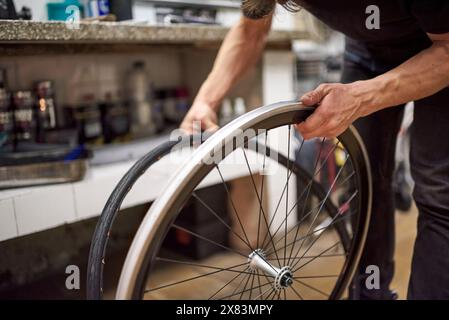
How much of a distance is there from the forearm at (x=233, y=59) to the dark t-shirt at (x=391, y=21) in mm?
200

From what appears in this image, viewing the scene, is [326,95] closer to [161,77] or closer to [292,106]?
[292,106]

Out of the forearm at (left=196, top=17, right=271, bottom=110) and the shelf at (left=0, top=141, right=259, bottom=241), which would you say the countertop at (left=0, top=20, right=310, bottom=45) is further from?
the shelf at (left=0, top=141, right=259, bottom=241)

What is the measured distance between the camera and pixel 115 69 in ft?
4.63

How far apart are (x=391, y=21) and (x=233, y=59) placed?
332 mm

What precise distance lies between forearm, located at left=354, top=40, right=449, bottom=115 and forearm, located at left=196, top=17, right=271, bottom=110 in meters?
0.34

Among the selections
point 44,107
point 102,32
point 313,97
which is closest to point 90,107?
point 44,107

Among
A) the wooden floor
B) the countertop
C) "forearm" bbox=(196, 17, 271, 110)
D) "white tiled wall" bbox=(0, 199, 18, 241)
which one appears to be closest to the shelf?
"white tiled wall" bbox=(0, 199, 18, 241)

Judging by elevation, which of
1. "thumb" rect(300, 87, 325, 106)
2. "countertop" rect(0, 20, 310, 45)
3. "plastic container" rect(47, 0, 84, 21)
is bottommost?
"thumb" rect(300, 87, 325, 106)

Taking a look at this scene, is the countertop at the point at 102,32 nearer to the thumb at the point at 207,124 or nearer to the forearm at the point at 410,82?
the thumb at the point at 207,124

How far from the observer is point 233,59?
35.8 inches

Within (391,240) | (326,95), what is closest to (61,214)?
(326,95)

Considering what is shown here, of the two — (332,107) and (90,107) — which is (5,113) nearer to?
(90,107)

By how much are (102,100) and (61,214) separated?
1.78 ft

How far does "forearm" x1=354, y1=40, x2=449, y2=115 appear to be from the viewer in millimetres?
621
